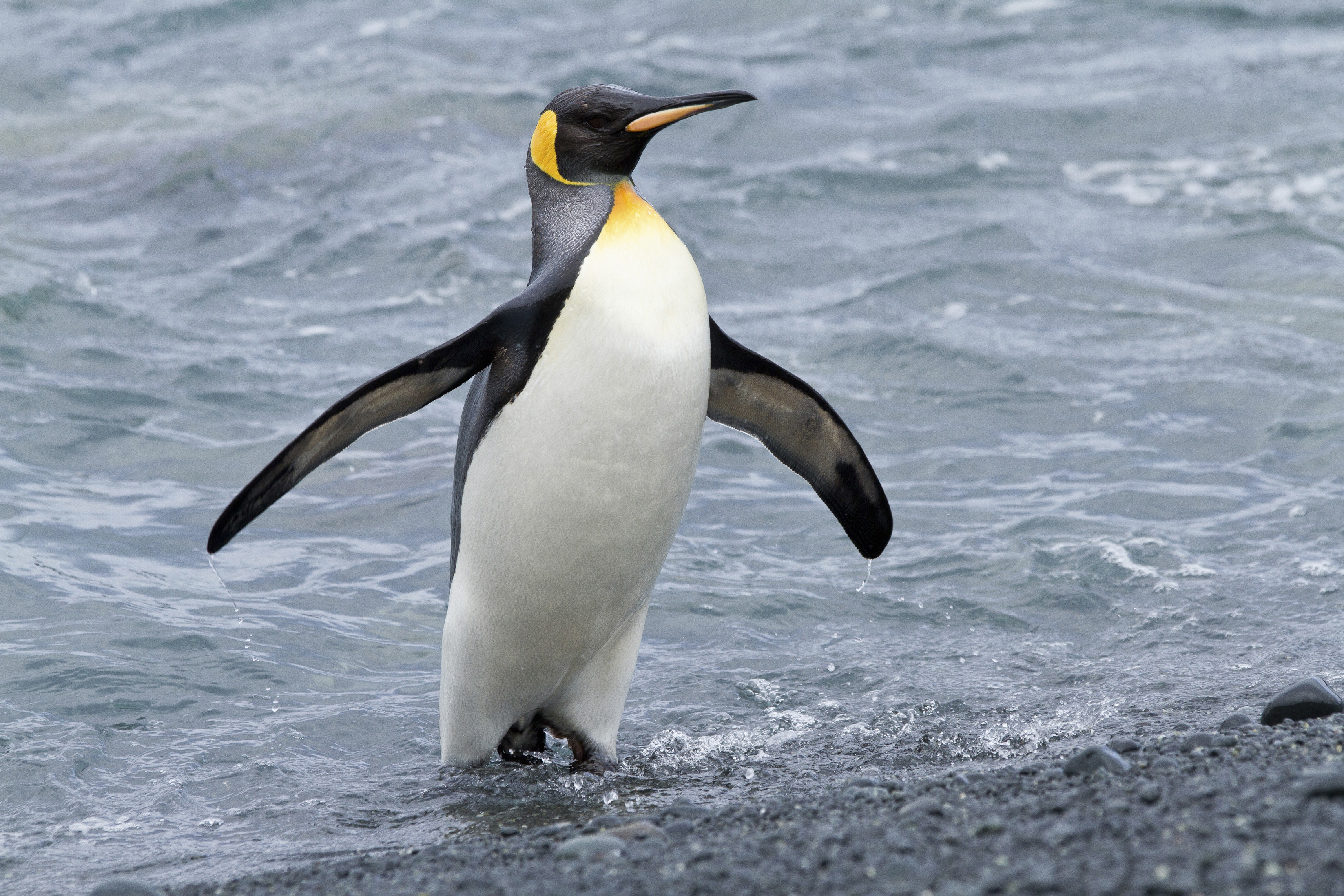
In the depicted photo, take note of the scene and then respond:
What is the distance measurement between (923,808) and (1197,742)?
86cm

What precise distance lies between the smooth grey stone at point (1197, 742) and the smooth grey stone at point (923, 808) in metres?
0.70

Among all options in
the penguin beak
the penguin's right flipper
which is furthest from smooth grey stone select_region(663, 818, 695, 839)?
the penguin beak

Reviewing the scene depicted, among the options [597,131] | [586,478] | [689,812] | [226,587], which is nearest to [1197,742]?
[689,812]

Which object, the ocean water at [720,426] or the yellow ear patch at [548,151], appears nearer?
the yellow ear patch at [548,151]

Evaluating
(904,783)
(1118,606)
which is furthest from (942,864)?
(1118,606)

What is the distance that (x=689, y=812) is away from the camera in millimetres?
3307

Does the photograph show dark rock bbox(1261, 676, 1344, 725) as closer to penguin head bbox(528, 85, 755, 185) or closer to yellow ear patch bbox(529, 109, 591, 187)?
penguin head bbox(528, 85, 755, 185)

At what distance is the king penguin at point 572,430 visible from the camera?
372 centimetres

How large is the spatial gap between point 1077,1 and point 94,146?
30.2 feet

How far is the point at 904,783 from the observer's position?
10.9 feet

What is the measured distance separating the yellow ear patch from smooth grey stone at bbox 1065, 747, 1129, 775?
1913 mm

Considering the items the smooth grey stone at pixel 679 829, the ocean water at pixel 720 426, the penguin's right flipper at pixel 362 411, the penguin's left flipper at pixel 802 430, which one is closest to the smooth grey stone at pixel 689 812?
the smooth grey stone at pixel 679 829

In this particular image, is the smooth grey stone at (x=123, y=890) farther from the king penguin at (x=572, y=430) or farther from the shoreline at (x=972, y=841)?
the king penguin at (x=572, y=430)

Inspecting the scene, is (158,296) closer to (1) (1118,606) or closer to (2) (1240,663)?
(1) (1118,606)
